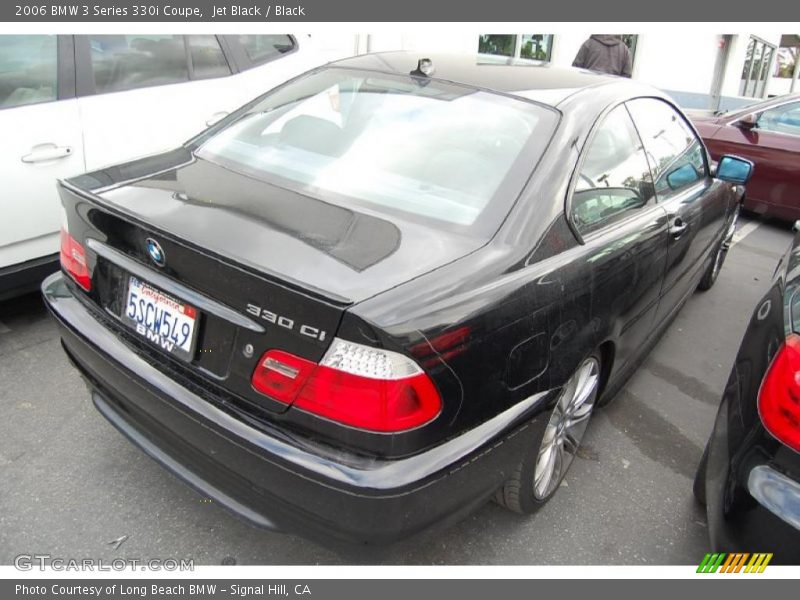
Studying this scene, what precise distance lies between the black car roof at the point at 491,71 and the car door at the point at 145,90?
4.28ft

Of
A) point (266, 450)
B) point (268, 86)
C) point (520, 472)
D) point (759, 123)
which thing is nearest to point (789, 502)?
point (520, 472)

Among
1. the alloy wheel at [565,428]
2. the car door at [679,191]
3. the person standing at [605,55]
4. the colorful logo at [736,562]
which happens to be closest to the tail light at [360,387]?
the alloy wheel at [565,428]

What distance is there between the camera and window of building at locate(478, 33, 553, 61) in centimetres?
1041

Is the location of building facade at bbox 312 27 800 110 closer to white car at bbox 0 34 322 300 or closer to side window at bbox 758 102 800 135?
white car at bbox 0 34 322 300

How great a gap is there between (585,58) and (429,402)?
683cm

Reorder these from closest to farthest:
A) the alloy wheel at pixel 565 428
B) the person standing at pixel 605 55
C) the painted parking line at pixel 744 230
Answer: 1. the alloy wheel at pixel 565 428
2. the painted parking line at pixel 744 230
3. the person standing at pixel 605 55

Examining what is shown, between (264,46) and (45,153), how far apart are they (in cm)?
184

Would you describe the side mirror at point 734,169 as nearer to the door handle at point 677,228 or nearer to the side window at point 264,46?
the door handle at point 677,228

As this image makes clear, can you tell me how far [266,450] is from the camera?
5.35 feet

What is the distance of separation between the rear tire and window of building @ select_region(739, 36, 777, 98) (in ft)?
52.4

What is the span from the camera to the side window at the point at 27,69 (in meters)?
3.08

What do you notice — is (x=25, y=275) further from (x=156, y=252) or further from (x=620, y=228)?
(x=620, y=228)

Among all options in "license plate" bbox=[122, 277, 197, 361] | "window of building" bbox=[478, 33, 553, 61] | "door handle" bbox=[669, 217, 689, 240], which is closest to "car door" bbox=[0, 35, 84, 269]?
"license plate" bbox=[122, 277, 197, 361]

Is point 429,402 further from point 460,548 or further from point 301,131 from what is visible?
point 301,131
